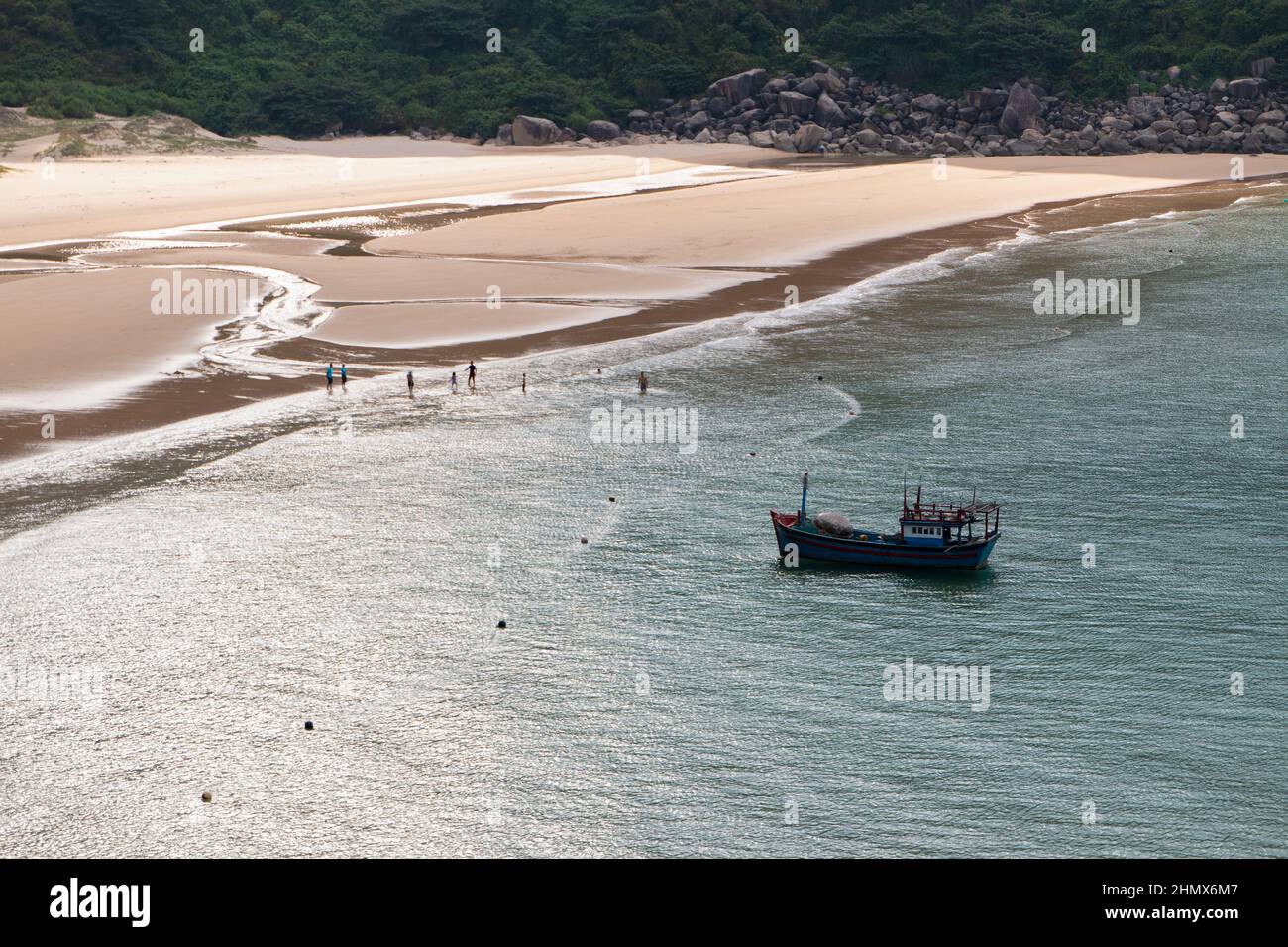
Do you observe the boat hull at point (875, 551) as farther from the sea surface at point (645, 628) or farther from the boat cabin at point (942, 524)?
the sea surface at point (645, 628)

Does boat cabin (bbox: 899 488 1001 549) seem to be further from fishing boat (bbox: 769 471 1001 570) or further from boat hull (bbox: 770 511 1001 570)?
boat hull (bbox: 770 511 1001 570)

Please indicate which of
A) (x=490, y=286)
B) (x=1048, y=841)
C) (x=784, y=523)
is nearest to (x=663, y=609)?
(x=784, y=523)

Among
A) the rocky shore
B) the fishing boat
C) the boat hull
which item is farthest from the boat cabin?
the rocky shore

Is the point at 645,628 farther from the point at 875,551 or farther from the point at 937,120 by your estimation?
the point at 937,120

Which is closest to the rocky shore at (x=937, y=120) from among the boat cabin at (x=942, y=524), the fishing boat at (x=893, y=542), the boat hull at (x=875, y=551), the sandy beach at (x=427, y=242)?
the sandy beach at (x=427, y=242)

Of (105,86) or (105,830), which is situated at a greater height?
(105,86)

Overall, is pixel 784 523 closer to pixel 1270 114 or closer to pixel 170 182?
pixel 170 182
